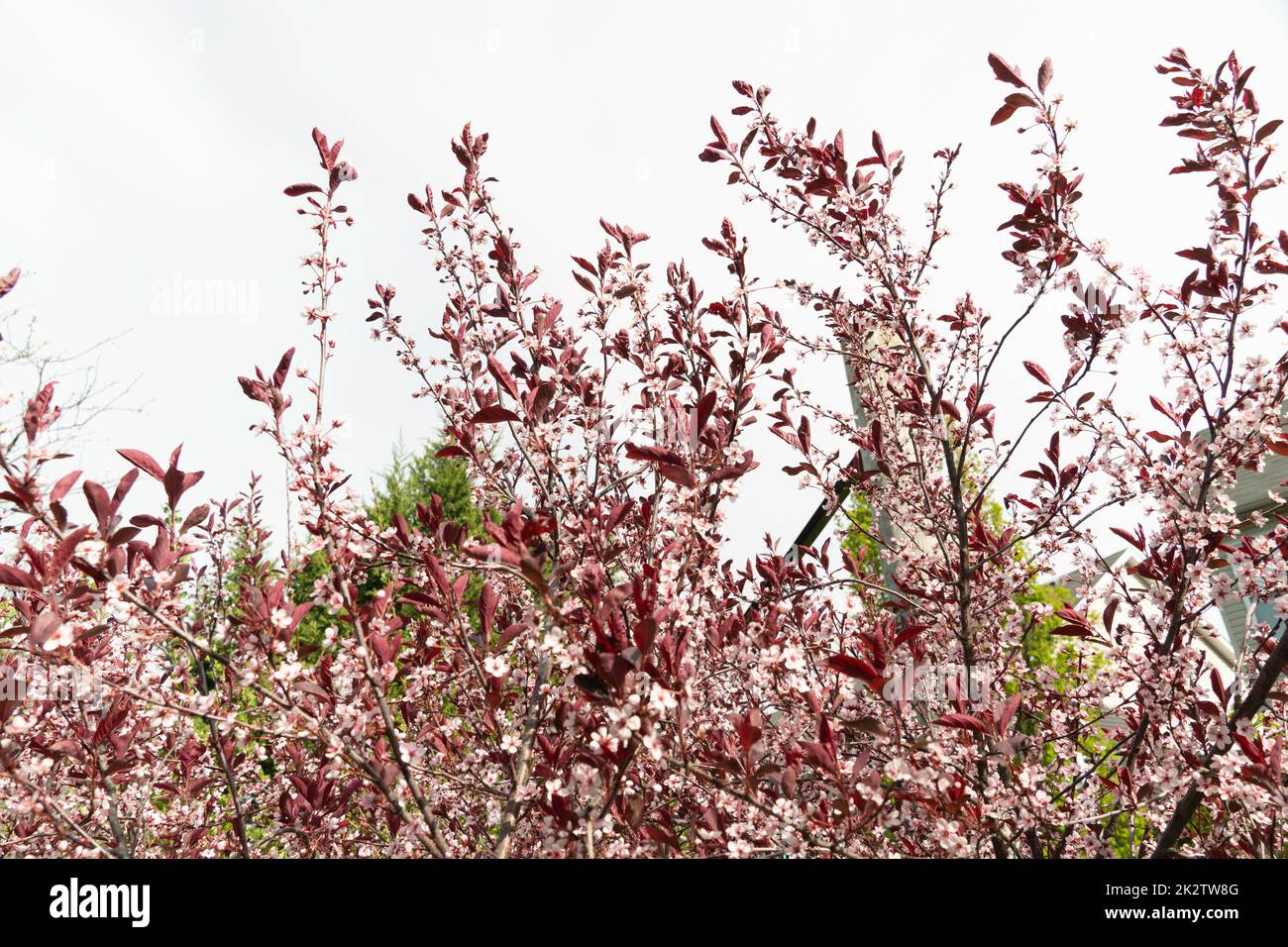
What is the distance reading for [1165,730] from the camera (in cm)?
202

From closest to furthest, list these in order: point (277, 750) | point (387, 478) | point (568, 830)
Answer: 1. point (568, 830)
2. point (277, 750)
3. point (387, 478)

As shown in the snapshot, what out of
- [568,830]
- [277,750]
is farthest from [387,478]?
[568,830]

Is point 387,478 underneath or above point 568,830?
above

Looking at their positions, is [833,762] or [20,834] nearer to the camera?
[833,762]

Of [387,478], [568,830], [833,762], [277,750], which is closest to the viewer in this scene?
[833,762]
